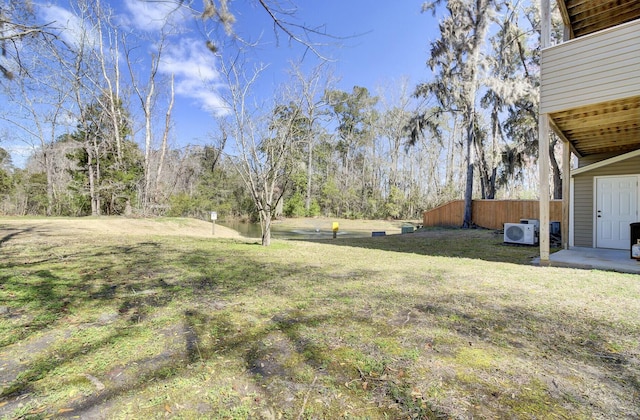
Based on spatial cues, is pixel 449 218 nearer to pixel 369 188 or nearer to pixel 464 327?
pixel 369 188

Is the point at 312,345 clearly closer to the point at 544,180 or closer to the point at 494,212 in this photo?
the point at 544,180

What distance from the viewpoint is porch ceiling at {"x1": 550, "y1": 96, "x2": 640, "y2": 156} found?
478 cm

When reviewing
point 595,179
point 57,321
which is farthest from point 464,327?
point 595,179

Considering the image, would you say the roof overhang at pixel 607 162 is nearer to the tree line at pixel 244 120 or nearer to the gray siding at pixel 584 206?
the gray siding at pixel 584 206

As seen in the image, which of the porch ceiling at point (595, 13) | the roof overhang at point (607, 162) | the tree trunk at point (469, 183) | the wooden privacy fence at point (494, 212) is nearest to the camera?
the porch ceiling at point (595, 13)

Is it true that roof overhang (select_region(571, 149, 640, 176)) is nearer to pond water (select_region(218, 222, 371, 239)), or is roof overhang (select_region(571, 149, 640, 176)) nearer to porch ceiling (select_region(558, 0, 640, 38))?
porch ceiling (select_region(558, 0, 640, 38))

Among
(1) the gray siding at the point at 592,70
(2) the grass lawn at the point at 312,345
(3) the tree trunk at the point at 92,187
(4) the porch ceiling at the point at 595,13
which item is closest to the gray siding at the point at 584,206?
(4) the porch ceiling at the point at 595,13

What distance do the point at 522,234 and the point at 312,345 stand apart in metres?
7.65

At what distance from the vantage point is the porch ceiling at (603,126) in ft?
15.7

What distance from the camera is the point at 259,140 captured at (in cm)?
707

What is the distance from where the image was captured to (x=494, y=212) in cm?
1323

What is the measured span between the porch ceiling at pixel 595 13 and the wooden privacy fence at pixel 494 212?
6919mm

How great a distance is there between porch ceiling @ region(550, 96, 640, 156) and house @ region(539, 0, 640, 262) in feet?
0.04

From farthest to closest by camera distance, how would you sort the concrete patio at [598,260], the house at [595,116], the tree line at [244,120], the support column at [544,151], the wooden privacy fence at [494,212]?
the wooden privacy fence at [494,212] < the tree line at [244,120] < the support column at [544,151] < the concrete patio at [598,260] < the house at [595,116]
